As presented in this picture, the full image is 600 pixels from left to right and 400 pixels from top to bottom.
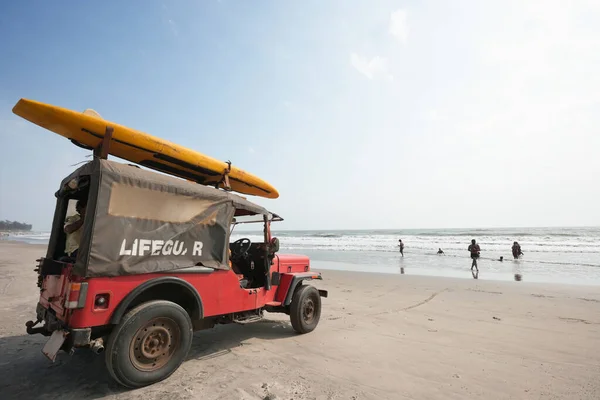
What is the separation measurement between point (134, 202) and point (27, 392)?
238cm

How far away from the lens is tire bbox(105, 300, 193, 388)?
131 inches

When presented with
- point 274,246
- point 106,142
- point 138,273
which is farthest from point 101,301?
point 274,246

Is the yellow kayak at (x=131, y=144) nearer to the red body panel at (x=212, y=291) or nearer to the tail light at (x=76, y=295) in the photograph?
the red body panel at (x=212, y=291)

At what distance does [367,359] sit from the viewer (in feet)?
15.1

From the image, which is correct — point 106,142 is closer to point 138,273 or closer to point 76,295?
point 138,273

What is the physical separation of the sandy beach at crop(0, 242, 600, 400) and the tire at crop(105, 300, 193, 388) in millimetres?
173

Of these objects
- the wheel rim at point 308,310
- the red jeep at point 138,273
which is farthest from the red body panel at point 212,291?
the wheel rim at point 308,310

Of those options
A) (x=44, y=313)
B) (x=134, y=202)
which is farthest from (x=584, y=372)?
(x=44, y=313)

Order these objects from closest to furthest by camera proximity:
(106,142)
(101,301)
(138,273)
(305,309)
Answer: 1. (101,301)
2. (138,273)
3. (106,142)
4. (305,309)

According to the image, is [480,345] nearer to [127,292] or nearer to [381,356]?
[381,356]

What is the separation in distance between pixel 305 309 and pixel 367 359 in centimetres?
179

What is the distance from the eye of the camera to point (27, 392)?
11.2 feet

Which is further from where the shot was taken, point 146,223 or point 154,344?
point 146,223

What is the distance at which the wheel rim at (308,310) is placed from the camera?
604 cm
